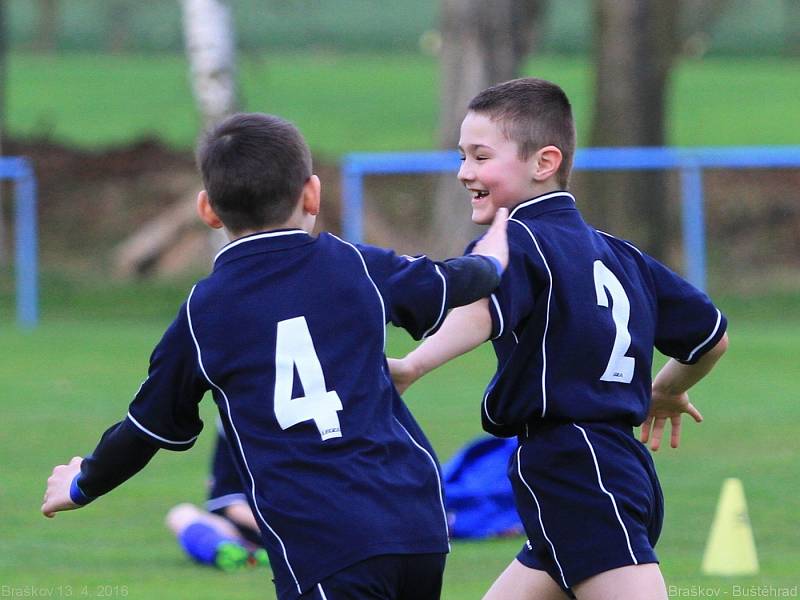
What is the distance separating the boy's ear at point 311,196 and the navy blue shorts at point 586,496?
2.78 ft

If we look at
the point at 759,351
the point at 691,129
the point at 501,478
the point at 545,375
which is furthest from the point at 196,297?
the point at 691,129

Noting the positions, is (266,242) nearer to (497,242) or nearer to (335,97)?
(497,242)

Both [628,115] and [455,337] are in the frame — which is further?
[628,115]

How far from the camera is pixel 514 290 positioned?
3771 mm

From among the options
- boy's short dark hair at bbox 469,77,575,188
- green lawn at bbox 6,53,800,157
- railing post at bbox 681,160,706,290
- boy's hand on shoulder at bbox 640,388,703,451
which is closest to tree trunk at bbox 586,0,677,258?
railing post at bbox 681,160,706,290

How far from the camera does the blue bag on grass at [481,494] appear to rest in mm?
6898

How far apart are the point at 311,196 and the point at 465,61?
14826mm

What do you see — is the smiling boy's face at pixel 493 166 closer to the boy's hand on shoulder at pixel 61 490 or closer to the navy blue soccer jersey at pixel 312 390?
the navy blue soccer jersey at pixel 312 390

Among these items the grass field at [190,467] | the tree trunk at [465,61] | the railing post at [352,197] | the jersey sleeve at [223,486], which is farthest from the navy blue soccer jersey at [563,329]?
the tree trunk at [465,61]

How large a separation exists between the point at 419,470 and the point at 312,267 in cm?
48

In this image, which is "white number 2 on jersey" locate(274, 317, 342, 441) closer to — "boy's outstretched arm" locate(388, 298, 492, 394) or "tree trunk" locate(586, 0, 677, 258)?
"boy's outstretched arm" locate(388, 298, 492, 394)

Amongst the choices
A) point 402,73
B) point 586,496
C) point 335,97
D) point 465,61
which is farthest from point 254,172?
point 402,73

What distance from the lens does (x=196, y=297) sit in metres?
3.44

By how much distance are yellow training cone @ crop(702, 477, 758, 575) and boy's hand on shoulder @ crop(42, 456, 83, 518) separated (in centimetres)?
284
